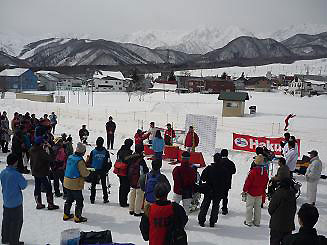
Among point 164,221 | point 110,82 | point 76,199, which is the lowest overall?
point 76,199

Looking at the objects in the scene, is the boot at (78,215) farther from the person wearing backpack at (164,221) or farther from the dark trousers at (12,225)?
the person wearing backpack at (164,221)

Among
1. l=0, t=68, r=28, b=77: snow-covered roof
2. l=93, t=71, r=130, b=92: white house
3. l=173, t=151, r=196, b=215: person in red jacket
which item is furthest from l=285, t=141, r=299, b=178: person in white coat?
l=93, t=71, r=130, b=92: white house

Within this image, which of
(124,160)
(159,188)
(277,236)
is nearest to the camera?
(159,188)

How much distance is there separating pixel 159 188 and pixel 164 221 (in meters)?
0.43

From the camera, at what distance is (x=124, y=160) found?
25.3ft

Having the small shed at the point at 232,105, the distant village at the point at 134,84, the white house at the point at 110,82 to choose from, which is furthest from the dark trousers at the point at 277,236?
the white house at the point at 110,82

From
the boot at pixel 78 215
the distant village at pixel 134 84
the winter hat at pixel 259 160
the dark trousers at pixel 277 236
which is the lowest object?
the boot at pixel 78 215

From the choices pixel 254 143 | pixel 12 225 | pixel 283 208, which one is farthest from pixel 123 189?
pixel 254 143

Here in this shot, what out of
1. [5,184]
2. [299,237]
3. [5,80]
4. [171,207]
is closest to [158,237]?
[171,207]

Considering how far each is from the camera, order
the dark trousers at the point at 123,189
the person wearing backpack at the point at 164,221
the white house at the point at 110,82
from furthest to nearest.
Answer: the white house at the point at 110,82 → the dark trousers at the point at 123,189 → the person wearing backpack at the point at 164,221

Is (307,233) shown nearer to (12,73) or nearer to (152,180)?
(152,180)

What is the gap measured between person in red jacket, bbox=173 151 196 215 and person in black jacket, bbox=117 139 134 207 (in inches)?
54.4

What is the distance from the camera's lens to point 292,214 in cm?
558

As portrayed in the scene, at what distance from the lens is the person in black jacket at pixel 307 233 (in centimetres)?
367
